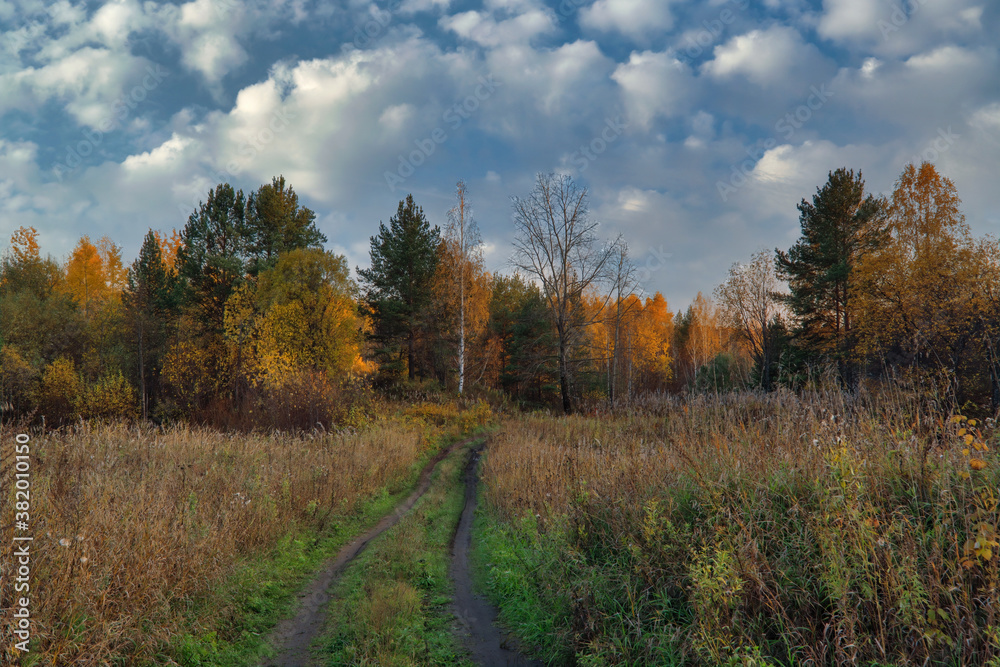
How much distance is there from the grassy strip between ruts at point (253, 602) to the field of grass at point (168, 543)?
0.05ft

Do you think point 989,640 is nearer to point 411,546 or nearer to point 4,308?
point 411,546

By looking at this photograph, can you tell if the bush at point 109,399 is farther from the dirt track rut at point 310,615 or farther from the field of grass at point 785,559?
the field of grass at point 785,559

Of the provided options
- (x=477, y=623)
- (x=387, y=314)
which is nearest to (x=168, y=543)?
→ (x=477, y=623)

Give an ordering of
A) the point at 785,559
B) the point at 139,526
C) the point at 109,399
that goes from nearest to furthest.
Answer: the point at 785,559 < the point at 139,526 < the point at 109,399

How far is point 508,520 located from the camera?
323 inches

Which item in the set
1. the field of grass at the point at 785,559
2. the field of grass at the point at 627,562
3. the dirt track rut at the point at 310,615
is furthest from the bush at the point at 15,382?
the field of grass at the point at 785,559

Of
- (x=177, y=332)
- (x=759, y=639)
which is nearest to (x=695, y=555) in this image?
(x=759, y=639)

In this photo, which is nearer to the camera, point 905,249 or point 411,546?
point 411,546

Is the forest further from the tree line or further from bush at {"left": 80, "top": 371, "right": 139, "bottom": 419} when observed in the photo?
bush at {"left": 80, "top": 371, "right": 139, "bottom": 419}

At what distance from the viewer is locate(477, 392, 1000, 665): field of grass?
9.18 ft

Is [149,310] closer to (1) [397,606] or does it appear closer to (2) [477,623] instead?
(1) [397,606]

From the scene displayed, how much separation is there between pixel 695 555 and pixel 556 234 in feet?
76.8

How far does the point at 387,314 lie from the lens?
29422 millimetres

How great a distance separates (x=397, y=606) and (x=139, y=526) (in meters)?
2.74
